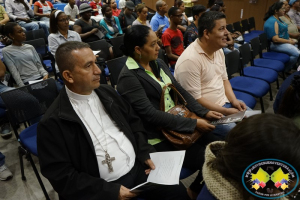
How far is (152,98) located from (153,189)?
694 millimetres

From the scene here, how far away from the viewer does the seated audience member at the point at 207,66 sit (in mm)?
1979

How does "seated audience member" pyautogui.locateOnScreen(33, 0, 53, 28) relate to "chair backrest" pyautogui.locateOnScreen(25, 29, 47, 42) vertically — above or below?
above

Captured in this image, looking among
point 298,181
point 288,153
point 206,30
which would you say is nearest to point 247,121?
point 288,153

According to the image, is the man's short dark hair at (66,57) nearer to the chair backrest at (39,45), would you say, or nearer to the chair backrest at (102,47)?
the chair backrest at (102,47)

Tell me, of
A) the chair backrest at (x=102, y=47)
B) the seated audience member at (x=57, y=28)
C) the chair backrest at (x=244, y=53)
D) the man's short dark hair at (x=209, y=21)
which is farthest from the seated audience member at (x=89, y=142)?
the chair backrest at (x=244, y=53)

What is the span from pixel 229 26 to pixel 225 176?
4739mm

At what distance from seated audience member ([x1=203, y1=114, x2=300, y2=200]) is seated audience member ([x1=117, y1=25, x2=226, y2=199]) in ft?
2.52

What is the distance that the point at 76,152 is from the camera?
53.0 inches

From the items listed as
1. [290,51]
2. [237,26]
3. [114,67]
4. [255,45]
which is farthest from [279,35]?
[114,67]

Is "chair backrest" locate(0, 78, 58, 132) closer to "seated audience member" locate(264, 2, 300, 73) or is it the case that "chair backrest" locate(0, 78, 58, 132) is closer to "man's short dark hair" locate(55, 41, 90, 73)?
"man's short dark hair" locate(55, 41, 90, 73)

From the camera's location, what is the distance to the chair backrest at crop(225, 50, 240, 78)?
2976 mm

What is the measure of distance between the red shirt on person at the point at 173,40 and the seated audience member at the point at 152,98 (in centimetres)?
152

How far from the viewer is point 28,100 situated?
6.80 feet

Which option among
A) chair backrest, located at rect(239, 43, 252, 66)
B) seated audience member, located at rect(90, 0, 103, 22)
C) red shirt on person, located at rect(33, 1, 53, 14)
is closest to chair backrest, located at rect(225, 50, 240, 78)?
chair backrest, located at rect(239, 43, 252, 66)
